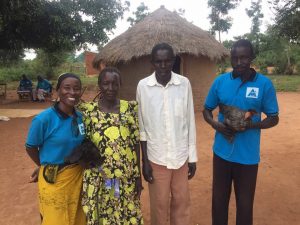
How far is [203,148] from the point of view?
623cm

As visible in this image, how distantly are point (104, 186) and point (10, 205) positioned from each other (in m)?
2.13

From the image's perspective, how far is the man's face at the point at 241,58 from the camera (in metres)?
2.36

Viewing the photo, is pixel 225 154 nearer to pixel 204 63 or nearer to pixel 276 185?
pixel 276 185

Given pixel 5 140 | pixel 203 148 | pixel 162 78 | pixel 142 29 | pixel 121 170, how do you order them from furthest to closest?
pixel 142 29
pixel 5 140
pixel 203 148
pixel 162 78
pixel 121 170

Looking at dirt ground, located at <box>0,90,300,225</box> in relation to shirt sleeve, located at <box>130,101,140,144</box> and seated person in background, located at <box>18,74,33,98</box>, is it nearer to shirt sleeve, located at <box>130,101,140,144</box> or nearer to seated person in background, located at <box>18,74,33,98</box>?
shirt sleeve, located at <box>130,101,140,144</box>

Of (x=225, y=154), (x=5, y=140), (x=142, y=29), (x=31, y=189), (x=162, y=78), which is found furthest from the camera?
(x=142, y=29)

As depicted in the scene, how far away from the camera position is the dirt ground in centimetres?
348

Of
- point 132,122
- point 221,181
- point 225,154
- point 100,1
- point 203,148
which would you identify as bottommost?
point 203,148

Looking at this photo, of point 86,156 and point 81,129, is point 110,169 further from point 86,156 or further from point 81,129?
point 81,129

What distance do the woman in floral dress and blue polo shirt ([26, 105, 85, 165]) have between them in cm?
10

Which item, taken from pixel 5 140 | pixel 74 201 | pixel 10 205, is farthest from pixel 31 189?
pixel 5 140

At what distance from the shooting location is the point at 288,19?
4.25 metres

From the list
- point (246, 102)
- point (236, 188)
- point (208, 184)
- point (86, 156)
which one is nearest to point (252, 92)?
point (246, 102)

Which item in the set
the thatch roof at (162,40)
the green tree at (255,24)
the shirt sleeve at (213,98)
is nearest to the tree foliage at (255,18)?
the green tree at (255,24)
